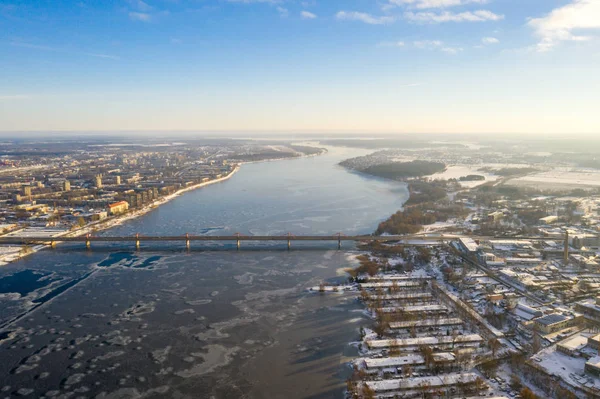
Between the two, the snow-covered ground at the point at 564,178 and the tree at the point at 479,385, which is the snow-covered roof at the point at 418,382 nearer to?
the tree at the point at 479,385

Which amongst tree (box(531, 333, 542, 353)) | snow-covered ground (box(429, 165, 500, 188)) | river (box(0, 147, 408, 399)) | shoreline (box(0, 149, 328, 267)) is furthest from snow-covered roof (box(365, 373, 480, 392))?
snow-covered ground (box(429, 165, 500, 188))

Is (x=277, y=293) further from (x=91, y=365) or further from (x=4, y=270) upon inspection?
(x=4, y=270)

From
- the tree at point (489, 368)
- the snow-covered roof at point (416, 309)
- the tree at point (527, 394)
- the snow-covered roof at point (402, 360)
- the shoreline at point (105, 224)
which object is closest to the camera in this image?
the tree at point (527, 394)

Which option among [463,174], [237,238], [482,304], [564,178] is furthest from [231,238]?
[564,178]

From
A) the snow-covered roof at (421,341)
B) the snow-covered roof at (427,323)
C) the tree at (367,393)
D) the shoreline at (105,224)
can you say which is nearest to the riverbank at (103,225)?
the shoreline at (105,224)

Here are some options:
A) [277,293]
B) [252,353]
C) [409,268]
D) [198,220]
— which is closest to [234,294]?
[277,293]

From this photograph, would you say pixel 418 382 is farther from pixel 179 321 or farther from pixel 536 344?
Result: pixel 179 321

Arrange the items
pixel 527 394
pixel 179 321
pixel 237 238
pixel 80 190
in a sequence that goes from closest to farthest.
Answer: pixel 527 394, pixel 179 321, pixel 237 238, pixel 80 190

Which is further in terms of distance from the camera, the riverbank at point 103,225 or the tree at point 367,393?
the riverbank at point 103,225

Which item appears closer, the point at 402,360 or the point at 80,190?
the point at 402,360
